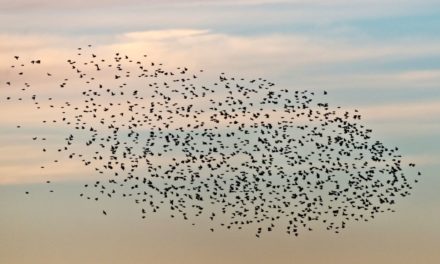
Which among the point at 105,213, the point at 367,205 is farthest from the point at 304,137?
the point at 105,213

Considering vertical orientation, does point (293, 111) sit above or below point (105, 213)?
above

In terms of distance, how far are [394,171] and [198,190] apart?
14993 millimetres

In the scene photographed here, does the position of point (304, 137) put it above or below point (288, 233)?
above

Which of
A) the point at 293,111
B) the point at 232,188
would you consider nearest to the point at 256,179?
the point at 232,188

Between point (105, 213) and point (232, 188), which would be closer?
point (105, 213)

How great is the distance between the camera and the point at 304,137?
82.5m

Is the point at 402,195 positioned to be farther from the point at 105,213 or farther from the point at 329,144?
the point at 105,213

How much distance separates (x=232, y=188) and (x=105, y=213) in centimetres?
1006

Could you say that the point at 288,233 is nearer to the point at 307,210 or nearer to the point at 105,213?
the point at 307,210

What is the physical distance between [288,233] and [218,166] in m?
7.13

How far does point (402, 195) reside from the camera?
84312 millimetres

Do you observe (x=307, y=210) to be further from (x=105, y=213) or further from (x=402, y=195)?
(x=105, y=213)

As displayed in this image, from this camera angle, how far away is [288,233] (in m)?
83.4

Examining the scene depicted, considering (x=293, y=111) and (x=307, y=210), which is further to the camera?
(x=307, y=210)
